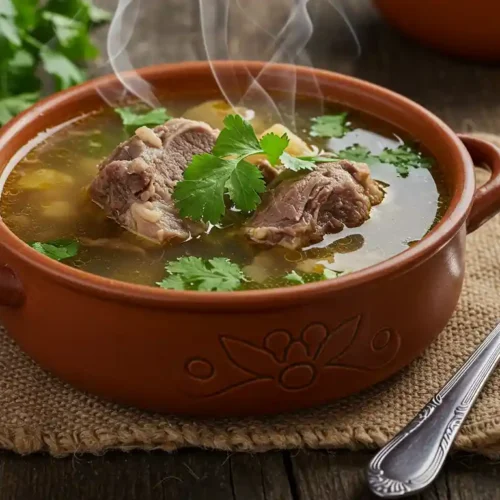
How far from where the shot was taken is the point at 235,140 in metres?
2.57

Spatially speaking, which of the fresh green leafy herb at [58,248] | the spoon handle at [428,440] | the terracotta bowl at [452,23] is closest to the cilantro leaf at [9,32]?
the fresh green leafy herb at [58,248]

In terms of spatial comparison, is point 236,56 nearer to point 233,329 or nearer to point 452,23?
point 452,23

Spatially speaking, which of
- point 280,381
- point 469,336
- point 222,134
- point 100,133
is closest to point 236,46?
point 100,133

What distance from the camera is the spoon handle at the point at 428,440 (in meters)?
2.08

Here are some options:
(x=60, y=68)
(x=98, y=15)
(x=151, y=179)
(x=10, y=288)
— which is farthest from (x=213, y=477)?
(x=98, y=15)

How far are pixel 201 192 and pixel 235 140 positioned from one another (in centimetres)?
18

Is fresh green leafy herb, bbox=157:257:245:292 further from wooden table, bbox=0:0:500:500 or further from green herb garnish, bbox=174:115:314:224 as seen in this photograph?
wooden table, bbox=0:0:500:500

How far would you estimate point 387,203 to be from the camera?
2684mm

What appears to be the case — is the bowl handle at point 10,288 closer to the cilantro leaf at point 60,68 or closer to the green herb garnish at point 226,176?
the green herb garnish at point 226,176

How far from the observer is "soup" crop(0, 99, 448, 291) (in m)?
2.42

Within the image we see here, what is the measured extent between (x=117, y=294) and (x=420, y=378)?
2.76 feet

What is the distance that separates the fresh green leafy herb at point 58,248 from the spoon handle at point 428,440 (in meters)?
0.92

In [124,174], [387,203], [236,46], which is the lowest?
[236,46]

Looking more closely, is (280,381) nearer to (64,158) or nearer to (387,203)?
(387,203)
